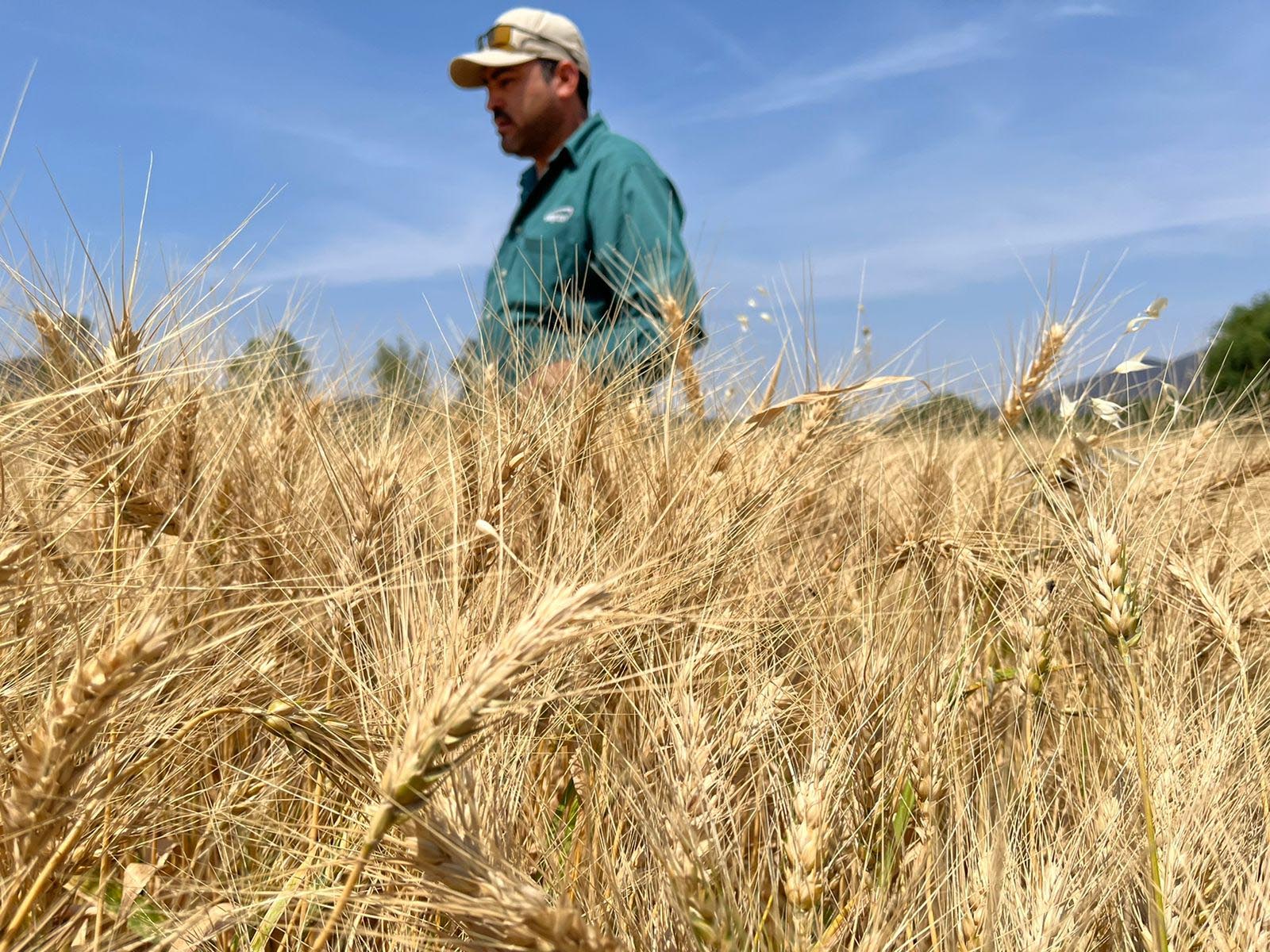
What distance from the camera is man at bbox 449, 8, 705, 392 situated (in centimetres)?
234

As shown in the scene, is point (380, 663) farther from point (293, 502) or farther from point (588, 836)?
point (293, 502)

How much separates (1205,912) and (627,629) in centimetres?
Result: 66

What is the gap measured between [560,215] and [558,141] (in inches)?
23.7

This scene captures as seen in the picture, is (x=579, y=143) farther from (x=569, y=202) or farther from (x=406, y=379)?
(x=406, y=379)

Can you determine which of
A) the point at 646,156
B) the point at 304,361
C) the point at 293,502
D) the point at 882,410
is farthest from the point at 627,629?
the point at 646,156

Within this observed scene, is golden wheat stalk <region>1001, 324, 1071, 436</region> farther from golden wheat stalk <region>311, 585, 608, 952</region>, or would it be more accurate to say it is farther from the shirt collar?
the shirt collar

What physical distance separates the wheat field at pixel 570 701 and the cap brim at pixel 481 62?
2.18m

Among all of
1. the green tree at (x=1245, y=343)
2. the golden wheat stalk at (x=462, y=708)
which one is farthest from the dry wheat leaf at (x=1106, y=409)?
the green tree at (x=1245, y=343)

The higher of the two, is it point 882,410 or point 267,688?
point 882,410

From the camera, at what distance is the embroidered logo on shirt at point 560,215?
298 centimetres

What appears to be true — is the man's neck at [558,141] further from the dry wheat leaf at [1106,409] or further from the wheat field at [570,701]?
the dry wheat leaf at [1106,409]

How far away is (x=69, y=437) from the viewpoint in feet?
3.67

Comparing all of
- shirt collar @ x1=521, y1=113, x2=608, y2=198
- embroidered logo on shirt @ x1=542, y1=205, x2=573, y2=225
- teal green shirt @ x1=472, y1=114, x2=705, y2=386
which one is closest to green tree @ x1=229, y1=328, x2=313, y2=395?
teal green shirt @ x1=472, y1=114, x2=705, y2=386

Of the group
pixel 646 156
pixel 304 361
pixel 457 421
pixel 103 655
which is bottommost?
pixel 103 655
